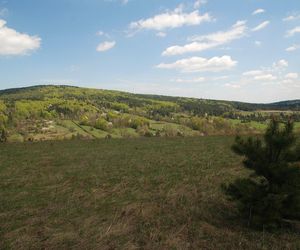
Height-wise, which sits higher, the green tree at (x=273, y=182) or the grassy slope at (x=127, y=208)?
the green tree at (x=273, y=182)

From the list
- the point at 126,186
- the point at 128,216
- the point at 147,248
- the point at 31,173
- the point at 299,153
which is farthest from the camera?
the point at 31,173

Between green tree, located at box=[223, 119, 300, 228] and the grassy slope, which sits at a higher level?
green tree, located at box=[223, 119, 300, 228]

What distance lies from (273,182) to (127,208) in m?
4.31

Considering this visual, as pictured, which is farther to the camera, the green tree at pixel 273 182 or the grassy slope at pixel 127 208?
the grassy slope at pixel 127 208

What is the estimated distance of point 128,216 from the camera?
823 centimetres

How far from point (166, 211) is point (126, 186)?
11.5 ft

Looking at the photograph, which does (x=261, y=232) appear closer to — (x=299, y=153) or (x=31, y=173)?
(x=299, y=153)

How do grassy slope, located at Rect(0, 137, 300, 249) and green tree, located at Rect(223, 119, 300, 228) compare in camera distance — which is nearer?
green tree, located at Rect(223, 119, 300, 228)

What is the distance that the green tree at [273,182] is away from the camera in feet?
20.6

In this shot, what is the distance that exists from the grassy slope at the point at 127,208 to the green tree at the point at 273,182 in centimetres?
46

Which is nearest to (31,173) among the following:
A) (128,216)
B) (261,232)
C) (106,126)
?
(128,216)

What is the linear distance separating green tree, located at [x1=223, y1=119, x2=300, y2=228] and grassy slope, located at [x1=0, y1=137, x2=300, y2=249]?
46cm

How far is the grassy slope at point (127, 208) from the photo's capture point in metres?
6.51

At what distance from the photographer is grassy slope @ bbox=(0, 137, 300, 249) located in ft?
21.3
